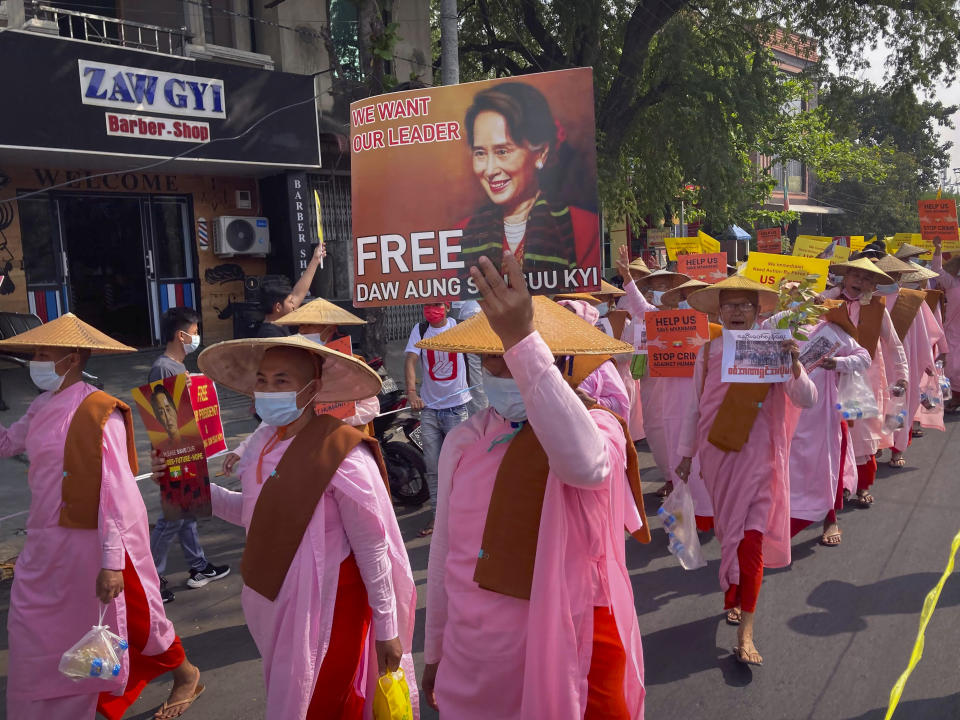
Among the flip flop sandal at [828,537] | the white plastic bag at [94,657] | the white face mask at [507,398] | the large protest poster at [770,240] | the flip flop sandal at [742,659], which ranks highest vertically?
the large protest poster at [770,240]

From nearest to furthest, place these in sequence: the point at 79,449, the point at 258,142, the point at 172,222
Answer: the point at 79,449 → the point at 258,142 → the point at 172,222

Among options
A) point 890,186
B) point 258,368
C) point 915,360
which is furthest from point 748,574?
point 890,186

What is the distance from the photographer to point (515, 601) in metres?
2.38

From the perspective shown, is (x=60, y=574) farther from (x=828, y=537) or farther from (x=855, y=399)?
(x=855, y=399)

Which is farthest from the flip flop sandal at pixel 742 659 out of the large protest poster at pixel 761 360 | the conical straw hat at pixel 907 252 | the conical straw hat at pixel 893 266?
the conical straw hat at pixel 907 252

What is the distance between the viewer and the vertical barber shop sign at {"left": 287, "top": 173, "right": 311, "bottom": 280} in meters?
13.8

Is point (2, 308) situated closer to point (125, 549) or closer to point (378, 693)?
point (125, 549)

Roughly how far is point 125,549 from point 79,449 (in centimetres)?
47

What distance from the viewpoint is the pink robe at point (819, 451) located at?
5.82 meters

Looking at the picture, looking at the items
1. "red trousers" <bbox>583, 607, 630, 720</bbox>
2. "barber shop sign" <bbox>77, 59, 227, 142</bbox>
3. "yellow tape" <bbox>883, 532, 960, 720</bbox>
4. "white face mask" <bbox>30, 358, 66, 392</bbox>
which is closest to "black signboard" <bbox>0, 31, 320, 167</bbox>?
"barber shop sign" <bbox>77, 59, 227, 142</bbox>

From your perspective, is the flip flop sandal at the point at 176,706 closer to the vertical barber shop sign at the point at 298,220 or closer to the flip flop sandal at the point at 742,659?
the flip flop sandal at the point at 742,659

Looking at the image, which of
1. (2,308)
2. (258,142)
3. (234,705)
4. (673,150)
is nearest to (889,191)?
(673,150)

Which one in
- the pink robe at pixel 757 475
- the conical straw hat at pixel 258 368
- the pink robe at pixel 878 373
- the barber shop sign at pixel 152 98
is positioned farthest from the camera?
the barber shop sign at pixel 152 98

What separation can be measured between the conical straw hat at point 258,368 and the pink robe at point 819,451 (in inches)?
147
